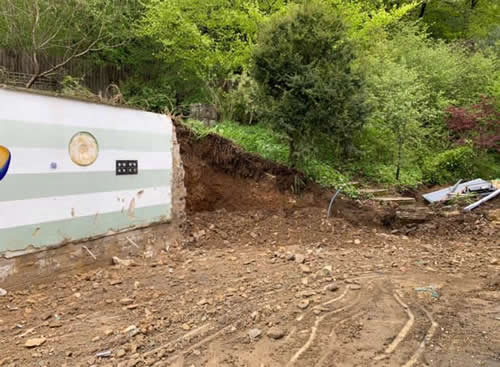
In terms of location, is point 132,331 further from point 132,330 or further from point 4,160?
point 4,160

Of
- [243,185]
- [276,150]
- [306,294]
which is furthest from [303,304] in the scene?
[276,150]

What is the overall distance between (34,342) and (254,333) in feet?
5.15

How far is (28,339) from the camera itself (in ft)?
8.41

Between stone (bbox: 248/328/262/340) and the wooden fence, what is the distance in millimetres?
8977

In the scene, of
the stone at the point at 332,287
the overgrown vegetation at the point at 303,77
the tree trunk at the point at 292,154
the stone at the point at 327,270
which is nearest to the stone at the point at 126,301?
the stone at the point at 332,287

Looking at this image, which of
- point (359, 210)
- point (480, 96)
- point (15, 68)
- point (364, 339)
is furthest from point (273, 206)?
point (15, 68)

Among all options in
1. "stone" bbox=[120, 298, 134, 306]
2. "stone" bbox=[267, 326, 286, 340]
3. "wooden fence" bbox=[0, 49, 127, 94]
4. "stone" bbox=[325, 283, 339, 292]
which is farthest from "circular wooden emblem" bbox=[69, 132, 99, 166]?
"wooden fence" bbox=[0, 49, 127, 94]

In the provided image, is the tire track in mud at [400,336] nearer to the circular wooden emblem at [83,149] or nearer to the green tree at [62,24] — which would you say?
the circular wooden emblem at [83,149]

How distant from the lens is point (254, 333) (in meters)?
2.46

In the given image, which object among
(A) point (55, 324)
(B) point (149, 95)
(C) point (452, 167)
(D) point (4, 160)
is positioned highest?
(B) point (149, 95)

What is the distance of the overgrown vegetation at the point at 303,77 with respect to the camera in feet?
20.1

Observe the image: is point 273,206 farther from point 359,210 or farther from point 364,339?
point 364,339

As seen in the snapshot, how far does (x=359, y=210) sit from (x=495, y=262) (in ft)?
8.32

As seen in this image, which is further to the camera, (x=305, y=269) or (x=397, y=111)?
(x=397, y=111)
